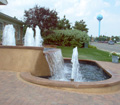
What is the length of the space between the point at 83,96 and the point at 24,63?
3.03 m

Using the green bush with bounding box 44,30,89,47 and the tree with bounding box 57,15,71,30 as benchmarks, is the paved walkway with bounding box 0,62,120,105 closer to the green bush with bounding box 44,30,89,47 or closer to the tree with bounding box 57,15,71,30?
the green bush with bounding box 44,30,89,47

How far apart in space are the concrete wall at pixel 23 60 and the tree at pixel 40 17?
1518cm

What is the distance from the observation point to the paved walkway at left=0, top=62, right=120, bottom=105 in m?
3.43

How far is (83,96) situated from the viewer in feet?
12.8

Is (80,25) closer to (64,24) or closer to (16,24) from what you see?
(64,24)

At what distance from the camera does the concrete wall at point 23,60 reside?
6112 millimetres

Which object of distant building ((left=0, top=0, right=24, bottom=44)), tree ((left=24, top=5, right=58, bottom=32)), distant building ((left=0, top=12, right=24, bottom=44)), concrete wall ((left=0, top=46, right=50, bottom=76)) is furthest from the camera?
tree ((left=24, top=5, right=58, bottom=32))

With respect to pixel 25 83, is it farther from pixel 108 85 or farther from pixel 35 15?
pixel 35 15

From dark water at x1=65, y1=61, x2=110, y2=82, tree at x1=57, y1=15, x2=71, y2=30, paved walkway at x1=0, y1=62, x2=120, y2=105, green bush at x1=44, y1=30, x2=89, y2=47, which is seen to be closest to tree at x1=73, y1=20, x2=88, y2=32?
tree at x1=57, y1=15, x2=71, y2=30

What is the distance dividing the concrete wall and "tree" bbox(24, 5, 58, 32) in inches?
598

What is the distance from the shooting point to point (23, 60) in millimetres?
6203

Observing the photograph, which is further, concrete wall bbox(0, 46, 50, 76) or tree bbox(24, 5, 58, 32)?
tree bbox(24, 5, 58, 32)

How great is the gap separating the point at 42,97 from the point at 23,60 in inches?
111

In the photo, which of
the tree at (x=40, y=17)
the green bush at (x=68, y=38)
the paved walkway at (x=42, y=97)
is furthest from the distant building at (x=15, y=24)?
the paved walkway at (x=42, y=97)
